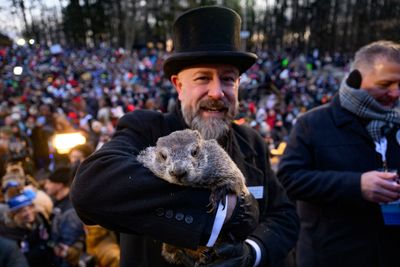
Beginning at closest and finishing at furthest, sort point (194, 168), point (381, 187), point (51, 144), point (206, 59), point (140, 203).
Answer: point (140, 203) → point (194, 168) → point (206, 59) → point (381, 187) → point (51, 144)

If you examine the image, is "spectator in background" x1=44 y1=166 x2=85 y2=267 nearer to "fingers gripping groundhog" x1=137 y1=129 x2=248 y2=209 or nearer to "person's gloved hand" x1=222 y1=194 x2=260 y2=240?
"fingers gripping groundhog" x1=137 y1=129 x2=248 y2=209

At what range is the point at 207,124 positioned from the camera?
1.93 meters

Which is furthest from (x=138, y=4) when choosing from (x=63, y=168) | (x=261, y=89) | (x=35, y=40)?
(x=35, y=40)

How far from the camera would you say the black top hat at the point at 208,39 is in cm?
188

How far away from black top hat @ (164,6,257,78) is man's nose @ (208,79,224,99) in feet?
0.39

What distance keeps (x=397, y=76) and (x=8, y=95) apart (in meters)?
19.1

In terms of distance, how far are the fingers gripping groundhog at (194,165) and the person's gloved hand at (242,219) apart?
5 centimetres

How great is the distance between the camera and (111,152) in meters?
1.54

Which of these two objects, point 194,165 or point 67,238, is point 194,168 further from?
point 67,238

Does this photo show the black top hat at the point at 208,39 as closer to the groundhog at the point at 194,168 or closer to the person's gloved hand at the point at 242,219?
the groundhog at the point at 194,168

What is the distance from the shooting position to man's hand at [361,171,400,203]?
2305 mm

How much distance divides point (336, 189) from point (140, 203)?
1668 mm

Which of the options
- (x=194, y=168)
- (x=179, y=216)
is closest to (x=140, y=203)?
(x=179, y=216)

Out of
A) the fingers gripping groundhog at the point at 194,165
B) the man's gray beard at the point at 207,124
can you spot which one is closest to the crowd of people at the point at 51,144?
the man's gray beard at the point at 207,124
